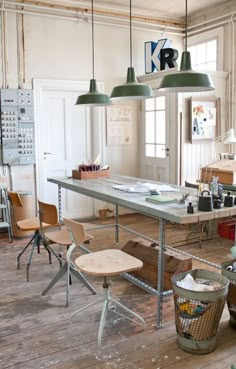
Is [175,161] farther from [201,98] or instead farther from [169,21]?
[169,21]

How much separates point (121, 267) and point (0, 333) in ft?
3.34

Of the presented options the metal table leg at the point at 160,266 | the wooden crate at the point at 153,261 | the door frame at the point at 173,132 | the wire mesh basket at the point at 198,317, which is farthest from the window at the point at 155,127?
the wire mesh basket at the point at 198,317

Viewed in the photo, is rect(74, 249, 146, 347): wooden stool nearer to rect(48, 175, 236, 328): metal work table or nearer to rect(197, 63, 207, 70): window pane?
rect(48, 175, 236, 328): metal work table

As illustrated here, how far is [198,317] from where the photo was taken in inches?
100

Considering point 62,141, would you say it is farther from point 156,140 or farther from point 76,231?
point 76,231

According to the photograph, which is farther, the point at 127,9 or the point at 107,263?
the point at 127,9

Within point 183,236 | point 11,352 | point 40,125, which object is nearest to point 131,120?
point 40,125

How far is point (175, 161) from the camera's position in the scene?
593 cm

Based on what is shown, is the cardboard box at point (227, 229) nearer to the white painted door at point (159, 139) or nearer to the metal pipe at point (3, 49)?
the white painted door at point (159, 139)

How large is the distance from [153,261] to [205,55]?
13.8ft

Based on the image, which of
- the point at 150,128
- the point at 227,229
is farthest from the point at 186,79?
the point at 150,128

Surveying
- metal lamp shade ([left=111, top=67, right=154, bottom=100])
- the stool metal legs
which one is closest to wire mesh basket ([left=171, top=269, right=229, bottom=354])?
the stool metal legs

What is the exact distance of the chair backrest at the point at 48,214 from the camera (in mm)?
3577

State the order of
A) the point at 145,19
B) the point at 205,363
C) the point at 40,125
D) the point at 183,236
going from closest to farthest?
the point at 205,363 → the point at 183,236 → the point at 40,125 → the point at 145,19
